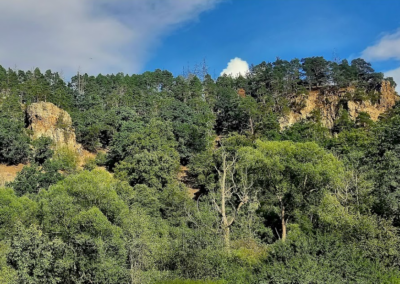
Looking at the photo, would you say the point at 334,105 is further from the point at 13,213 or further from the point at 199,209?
the point at 13,213

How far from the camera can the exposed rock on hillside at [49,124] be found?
57.7m

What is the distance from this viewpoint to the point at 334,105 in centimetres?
7262

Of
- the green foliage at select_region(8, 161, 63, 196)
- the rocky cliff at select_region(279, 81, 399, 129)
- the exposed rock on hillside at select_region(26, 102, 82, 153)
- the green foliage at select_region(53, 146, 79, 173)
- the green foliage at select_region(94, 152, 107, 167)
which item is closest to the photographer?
the green foliage at select_region(8, 161, 63, 196)

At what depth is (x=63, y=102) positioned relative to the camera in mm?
64625

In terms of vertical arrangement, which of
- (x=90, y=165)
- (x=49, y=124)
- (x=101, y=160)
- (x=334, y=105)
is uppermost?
(x=334, y=105)

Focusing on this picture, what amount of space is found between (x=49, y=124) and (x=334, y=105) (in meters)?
A: 60.1

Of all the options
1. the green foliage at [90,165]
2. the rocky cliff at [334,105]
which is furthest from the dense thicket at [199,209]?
the rocky cliff at [334,105]

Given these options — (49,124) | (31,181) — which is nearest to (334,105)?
(49,124)

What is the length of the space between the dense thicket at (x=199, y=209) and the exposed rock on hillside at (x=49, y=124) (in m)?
2.18

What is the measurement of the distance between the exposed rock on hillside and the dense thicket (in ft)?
7.14

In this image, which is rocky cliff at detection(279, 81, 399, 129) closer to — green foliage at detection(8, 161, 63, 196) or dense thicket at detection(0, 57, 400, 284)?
dense thicket at detection(0, 57, 400, 284)

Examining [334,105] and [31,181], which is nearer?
[31,181]

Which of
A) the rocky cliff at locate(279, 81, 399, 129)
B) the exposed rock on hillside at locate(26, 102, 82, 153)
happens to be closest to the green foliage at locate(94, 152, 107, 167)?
the exposed rock on hillside at locate(26, 102, 82, 153)

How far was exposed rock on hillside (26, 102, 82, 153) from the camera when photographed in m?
57.7
